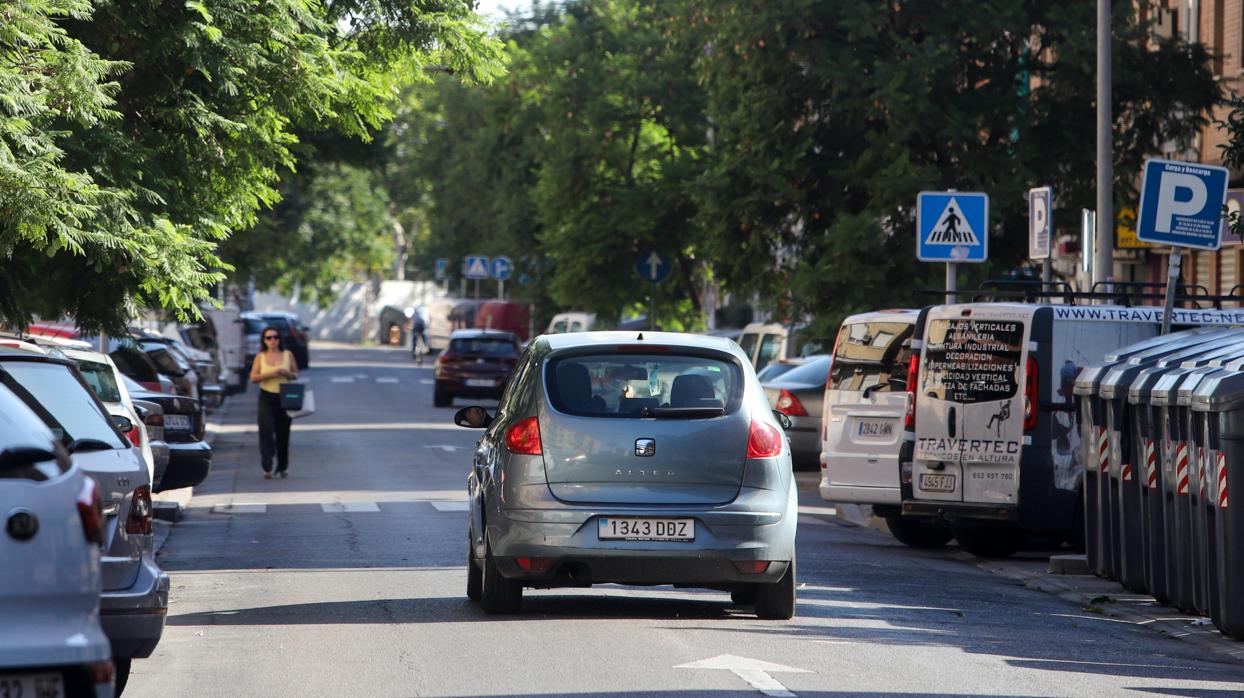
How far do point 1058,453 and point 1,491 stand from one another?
1128 centimetres

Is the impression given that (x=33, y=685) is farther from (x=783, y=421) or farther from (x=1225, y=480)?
(x=1225, y=480)

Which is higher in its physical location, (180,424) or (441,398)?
(180,424)

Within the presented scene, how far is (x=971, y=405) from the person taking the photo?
16703 millimetres

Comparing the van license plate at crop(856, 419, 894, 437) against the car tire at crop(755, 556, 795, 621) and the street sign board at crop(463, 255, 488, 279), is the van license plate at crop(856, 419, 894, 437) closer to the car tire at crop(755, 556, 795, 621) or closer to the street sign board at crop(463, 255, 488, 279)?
the car tire at crop(755, 556, 795, 621)

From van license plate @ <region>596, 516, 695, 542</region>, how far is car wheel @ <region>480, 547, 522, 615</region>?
2.48ft

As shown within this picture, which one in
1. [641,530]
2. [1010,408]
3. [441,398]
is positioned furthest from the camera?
[441,398]

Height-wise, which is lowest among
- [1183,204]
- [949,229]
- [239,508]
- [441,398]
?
[441,398]

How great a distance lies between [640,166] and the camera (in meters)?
46.8

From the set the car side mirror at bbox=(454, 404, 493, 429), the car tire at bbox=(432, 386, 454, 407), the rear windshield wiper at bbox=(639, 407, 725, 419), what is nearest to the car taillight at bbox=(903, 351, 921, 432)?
the car side mirror at bbox=(454, 404, 493, 429)

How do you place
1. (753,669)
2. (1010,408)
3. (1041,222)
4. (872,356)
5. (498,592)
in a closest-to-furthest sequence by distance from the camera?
(753,669) < (498,592) < (1010,408) < (872,356) < (1041,222)

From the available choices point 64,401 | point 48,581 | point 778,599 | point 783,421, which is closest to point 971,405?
point 783,421

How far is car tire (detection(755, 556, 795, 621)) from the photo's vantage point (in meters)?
12.3

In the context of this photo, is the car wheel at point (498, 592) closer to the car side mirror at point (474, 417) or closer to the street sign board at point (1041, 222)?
the car side mirror at point (474, 417)

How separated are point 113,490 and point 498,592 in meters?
3.38
